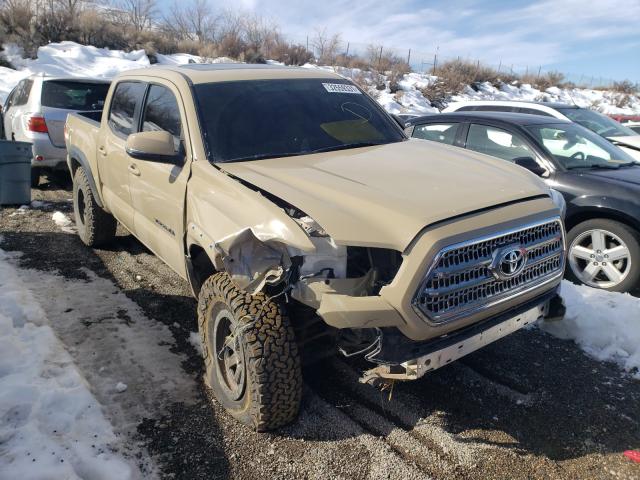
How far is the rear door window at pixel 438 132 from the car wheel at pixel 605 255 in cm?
196

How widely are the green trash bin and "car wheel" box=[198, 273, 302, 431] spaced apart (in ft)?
18.3

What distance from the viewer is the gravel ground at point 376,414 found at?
264cm

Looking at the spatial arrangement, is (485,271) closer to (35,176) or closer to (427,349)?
(427,349)

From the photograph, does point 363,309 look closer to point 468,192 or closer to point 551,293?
point 468,192

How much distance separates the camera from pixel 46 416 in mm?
2846

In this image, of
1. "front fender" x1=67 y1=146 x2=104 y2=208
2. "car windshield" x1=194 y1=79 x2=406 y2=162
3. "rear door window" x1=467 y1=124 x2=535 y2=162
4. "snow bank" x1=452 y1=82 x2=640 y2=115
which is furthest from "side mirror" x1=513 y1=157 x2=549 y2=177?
"snow bank" x1=452 y1=82 x2=640 y2=115

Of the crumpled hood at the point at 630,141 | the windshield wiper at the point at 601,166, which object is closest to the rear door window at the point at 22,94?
the windshield wiper at the point at 601,166

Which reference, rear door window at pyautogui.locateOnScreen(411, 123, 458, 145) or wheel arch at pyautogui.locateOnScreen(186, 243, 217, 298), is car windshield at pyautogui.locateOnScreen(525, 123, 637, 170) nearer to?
rear door window at pyautogui.locateOnScreen(411, 123, 458, 145)

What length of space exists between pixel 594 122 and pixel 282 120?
668cm

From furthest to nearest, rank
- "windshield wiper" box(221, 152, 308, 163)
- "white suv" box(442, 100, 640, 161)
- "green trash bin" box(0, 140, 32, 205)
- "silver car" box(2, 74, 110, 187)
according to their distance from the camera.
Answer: "silver car" box(2, 74, 110, 187), "white suv" box(442, 100, 640, 161), "green trash bin" box(0, 140, 32, 205), "windshield wiper" box(221, 152, 308, 163)

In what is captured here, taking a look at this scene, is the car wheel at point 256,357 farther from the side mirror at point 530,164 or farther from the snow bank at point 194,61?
the snow bank at point 194,61

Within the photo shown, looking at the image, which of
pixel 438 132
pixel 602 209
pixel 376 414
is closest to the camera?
pixel 376 414

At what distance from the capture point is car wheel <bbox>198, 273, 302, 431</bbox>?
2.62 metres

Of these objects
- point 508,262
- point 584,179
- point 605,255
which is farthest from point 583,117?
point 508,262
